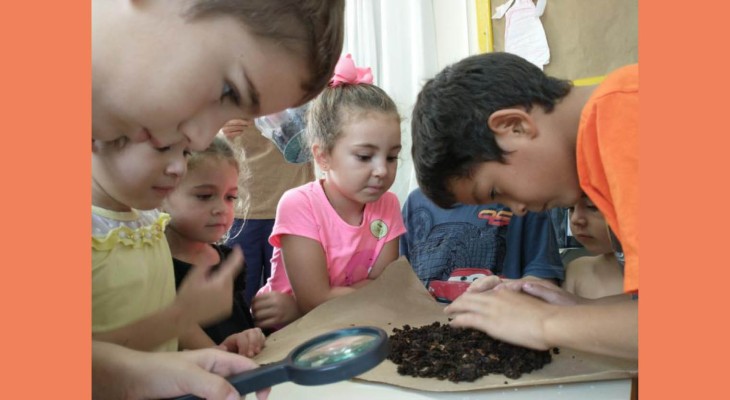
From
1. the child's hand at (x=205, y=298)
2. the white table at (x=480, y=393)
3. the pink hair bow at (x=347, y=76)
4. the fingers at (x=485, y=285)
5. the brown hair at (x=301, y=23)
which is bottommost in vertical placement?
the white table at (x=480, y=393)

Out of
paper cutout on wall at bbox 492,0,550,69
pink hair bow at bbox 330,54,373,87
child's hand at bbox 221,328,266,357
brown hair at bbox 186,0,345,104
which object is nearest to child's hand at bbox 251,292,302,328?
child's hand at bbox 221,328,266,357

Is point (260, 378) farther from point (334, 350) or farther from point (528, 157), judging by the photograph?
point (528, 157)

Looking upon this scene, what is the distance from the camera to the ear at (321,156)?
1.59 m

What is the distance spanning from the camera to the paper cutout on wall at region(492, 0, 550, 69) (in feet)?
8.07

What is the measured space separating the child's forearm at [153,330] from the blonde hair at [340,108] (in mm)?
789

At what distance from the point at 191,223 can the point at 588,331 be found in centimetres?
83

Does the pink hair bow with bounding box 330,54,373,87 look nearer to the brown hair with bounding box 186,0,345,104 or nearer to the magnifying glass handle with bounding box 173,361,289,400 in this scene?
the brown hair with bounding box 186,0,345,104

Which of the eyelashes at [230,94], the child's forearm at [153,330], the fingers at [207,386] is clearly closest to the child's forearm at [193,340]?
the child's forearm at [153,330]

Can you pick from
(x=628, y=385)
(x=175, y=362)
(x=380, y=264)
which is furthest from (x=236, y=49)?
(x=380, y=264)

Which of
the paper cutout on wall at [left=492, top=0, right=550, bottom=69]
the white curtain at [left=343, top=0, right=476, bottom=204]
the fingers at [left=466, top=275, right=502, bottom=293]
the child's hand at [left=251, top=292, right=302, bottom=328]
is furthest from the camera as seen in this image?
the white curtain at [left=343, top=0, right=476, bottom=204]

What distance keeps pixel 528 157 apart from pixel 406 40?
1905mm

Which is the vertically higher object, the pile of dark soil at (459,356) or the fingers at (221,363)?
the fingers at (221,363)

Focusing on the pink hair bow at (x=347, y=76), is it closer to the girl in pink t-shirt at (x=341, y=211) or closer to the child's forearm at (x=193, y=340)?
the girl in pink t-shirt at (x=341, y=211)

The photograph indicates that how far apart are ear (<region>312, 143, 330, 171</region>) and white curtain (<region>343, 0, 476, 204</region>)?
1.15 meters
